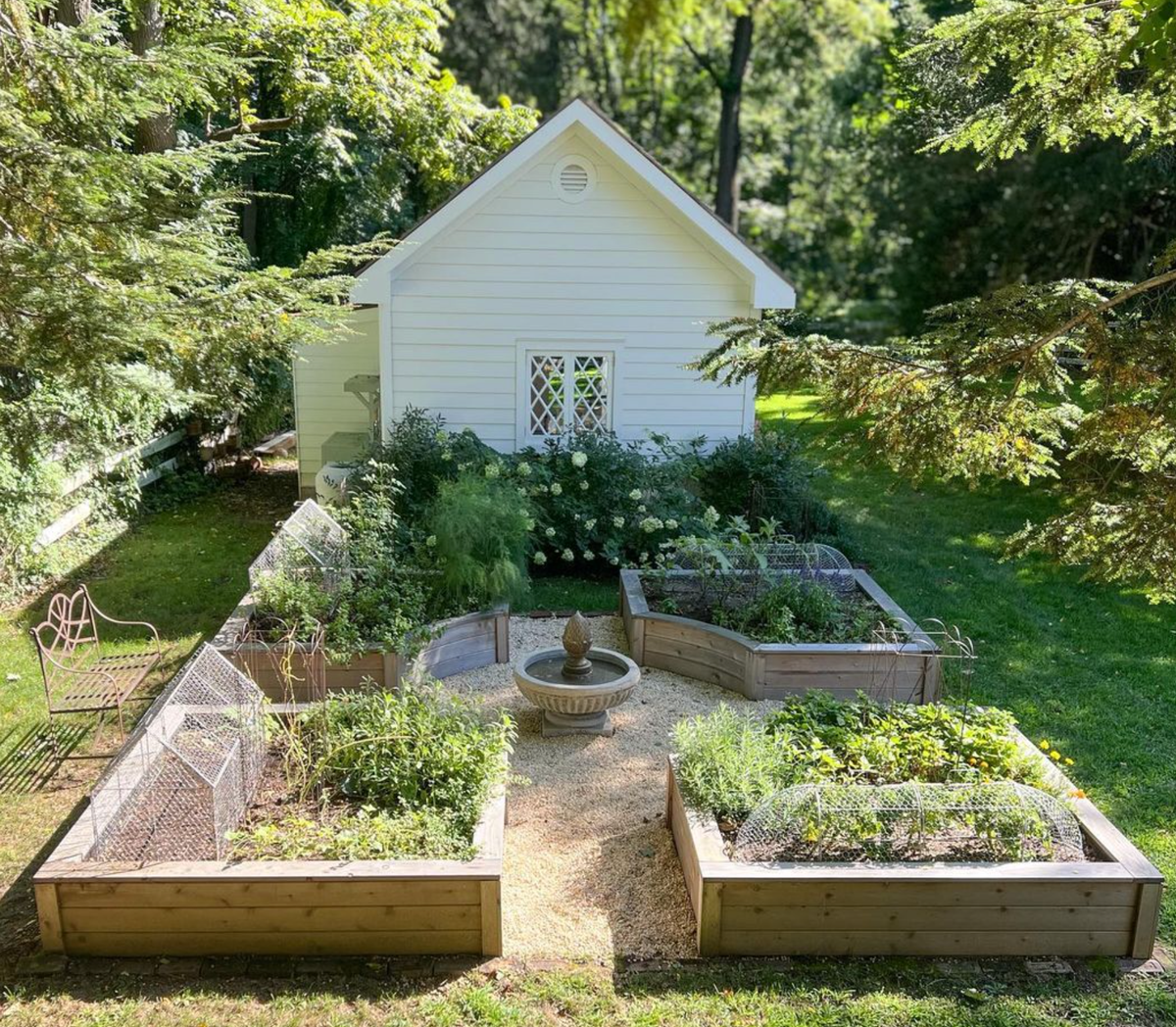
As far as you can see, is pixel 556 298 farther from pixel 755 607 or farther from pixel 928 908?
pixel 928 908

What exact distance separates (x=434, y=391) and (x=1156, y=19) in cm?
840

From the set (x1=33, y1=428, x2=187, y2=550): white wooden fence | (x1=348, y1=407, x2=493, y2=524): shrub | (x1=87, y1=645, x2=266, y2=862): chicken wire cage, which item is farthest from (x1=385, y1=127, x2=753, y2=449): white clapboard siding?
(x1=87, y1=645, x2=266, y2=862): chicken wire cage

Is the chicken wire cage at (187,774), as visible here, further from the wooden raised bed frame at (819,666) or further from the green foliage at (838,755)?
the wooden raised bed frame at (819,666)

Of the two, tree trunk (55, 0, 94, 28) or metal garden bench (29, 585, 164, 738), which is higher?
tree trunk (55, 0, 94, 28)

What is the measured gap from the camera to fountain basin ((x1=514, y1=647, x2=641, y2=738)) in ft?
22.1

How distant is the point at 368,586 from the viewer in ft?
25.8

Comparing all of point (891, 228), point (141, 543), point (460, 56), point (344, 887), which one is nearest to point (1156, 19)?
point (344, 887)

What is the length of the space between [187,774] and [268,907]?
108cm

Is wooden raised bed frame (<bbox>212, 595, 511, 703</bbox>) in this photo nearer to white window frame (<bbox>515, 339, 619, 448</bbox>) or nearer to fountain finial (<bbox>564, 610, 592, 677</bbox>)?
fountain finial (<bbox>564, 610, 592, 677</bbox>)

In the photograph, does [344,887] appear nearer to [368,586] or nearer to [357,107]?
[368,586]

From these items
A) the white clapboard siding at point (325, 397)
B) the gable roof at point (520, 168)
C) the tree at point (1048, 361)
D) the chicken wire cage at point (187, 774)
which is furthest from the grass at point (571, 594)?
the white clapboard siding at point (325, 397)

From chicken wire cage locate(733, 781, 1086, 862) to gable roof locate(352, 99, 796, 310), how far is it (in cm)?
708

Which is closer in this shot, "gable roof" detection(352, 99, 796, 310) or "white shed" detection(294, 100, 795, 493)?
"gable roof" detection(352, 99, 796, 310)

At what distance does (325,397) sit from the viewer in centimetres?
1327
